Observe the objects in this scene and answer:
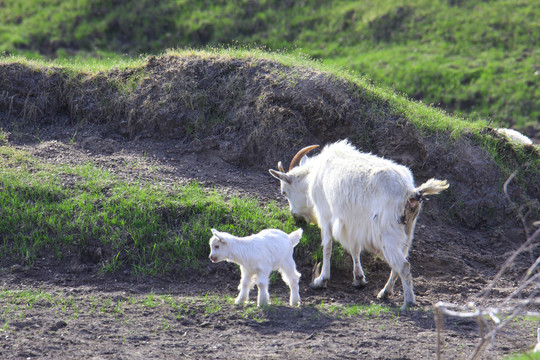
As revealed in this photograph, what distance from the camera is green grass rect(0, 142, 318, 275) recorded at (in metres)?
8.13

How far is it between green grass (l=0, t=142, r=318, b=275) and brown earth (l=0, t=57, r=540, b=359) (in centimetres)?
28

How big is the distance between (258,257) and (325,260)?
4.87ft

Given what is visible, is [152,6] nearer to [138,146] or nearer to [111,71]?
[111,71]

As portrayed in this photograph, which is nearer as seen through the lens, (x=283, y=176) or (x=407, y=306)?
(x=407, y=306)

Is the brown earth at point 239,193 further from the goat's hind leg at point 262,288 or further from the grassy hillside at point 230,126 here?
the goat's hind leg at point 262,288

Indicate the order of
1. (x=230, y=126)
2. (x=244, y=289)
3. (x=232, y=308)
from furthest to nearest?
(x=230, y=126) → (x=244, y=289) → (x=232, y=308)

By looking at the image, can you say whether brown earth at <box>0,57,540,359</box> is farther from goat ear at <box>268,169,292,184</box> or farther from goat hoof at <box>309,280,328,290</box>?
goat ear at <box>268,169,292,184</box>

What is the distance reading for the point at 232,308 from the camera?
6.84 m

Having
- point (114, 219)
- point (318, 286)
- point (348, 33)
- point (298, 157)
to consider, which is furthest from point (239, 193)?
point (348, 33)

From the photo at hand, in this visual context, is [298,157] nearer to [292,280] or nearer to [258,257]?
[292,280]

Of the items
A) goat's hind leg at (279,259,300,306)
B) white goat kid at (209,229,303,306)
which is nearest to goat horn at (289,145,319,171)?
white goat kid at (209,229,303,306)

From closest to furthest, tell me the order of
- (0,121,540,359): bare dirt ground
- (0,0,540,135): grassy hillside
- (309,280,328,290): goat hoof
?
(0,121,540,359): bare dirt ground → (309,280,328,290): goat hoof → (0,0,540,135): grassy hillside

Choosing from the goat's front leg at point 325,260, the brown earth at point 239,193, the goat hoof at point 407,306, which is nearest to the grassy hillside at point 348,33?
the brown earth at point 239,193

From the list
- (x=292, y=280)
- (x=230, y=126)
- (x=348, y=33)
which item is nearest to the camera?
(x=292, y=280)
